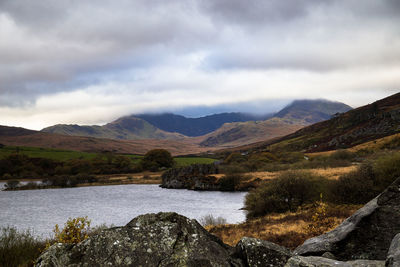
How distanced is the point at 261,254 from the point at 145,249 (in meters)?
2.80

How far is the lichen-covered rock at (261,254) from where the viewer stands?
7059mm

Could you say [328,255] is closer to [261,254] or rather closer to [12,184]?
[261,254]

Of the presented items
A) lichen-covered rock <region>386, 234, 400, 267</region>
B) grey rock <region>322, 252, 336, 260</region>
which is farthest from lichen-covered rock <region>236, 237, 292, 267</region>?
grey rock <region>322, 252, 336, 260</region>

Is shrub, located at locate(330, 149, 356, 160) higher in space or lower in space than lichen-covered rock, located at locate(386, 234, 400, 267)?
lower

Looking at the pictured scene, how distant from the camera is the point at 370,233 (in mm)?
9680

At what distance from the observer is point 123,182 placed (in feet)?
376

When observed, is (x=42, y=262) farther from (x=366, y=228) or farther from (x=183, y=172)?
(x=183, y=172)

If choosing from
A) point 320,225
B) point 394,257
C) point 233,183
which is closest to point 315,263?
point 394,257

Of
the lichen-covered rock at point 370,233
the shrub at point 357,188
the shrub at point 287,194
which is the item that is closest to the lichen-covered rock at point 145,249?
the lichen-covered rock at point 370,233

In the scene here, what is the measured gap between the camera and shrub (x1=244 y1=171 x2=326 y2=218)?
38.5m

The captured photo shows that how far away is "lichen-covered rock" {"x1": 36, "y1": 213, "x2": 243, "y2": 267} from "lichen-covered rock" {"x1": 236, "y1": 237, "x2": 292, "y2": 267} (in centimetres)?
26

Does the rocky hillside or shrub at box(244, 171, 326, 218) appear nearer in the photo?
the rocky hillside

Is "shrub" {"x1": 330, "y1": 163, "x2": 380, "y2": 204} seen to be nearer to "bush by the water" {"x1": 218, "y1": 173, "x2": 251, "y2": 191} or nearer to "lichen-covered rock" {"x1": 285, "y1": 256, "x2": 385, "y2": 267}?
"lichen-covered rock" {"x1": 285, "y1": 256, "x2": 385, "y2": 267}

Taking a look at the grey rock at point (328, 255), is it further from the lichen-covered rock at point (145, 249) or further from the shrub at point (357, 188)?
the shrub at point (357, 188)
